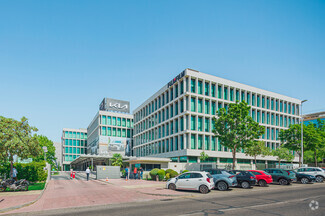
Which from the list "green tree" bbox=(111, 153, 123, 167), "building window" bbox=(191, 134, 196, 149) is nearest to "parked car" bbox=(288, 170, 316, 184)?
"building window" bbox=(191, 134, 196, 149)

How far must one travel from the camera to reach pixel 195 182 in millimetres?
20172

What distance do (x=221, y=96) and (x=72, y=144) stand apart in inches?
3112

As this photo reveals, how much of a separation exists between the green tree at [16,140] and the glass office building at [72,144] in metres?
89.7

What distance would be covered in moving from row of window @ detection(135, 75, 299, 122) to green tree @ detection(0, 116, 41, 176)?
113ft

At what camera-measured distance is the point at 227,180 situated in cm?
2142

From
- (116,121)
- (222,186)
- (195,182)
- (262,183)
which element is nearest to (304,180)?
(262,183)

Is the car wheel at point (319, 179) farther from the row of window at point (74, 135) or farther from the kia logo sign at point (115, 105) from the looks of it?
the row of window at point (74, 135)

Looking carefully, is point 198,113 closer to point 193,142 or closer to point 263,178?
point 193,142

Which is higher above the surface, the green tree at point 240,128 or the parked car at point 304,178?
the green tree at point 240,128

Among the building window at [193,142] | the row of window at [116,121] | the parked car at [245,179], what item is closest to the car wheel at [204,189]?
the parked car at [245,179]

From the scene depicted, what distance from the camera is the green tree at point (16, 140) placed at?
918 inches

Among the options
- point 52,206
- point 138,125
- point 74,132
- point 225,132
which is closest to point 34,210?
point 52,206

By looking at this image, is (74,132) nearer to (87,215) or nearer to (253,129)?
(253,129)

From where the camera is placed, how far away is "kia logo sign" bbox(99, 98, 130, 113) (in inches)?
3748
